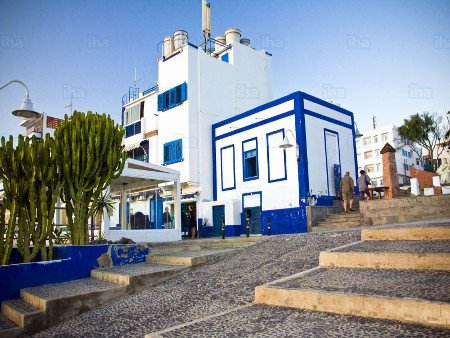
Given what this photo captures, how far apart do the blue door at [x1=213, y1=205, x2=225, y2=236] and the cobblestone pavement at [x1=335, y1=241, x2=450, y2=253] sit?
13783 mm

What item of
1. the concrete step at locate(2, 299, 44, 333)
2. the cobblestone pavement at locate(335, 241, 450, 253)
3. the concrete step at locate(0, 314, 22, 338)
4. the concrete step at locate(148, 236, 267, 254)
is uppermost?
the cobblestone pavement at locate(335, 241, 450, 253)

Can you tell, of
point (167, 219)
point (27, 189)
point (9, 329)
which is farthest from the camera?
point (167, 219)

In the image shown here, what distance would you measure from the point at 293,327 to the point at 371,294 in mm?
901

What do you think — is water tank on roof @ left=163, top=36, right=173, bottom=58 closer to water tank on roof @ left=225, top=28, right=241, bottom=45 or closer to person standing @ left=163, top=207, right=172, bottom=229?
water tank on roof @ left=225, top=28, right=241, bottom=45

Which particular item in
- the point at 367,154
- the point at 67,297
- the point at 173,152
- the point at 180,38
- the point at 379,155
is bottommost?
the point at 67,297

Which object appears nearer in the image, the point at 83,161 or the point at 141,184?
the point at 83,161

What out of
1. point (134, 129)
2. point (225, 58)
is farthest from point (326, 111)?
point (134, 129)

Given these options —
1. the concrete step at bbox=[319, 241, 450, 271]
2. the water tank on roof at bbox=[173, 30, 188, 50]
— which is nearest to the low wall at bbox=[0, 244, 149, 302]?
the concrete step at bbox=[319, 241, 450, 271]

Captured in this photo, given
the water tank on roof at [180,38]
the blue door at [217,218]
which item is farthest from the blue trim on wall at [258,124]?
the water tank on roof at [180,38]

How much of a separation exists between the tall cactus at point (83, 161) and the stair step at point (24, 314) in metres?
2.60

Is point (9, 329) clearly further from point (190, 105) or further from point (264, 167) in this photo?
point (190, 105)

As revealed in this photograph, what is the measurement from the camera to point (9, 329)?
4977 mm

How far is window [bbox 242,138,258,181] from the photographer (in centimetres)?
1895

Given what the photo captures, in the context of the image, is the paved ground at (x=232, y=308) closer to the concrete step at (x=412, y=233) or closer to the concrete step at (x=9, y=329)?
the concrete step at (x=9, y=329)
